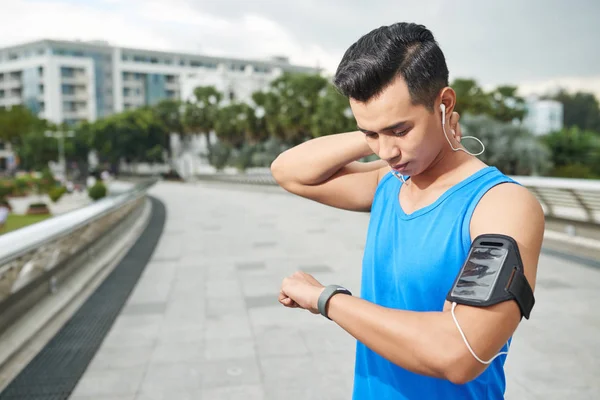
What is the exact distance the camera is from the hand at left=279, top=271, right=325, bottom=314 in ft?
4.10

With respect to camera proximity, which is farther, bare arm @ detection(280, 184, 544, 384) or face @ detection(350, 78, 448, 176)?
face @ detection(350, 78, 448, 176)

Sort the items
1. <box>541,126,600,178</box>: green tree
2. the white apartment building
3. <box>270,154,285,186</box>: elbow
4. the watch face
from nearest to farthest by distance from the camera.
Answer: the watch face
<box>270,154,285,186</box>: elbow
<box>541,126,600,178</box>: green tree
the white apartment building

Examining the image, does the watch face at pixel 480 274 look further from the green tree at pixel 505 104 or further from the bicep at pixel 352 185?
the green tree at pixel 505 104

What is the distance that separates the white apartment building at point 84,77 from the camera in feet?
273

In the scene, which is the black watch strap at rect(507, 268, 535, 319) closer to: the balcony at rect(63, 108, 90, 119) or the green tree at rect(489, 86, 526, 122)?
the green tree at rect(489, 86, 526, 122)

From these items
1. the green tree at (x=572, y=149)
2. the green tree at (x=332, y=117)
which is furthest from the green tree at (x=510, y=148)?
the green tree at (x=332, y=117)

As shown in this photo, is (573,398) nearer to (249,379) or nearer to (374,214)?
(249,379)

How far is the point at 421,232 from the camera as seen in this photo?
123 cm

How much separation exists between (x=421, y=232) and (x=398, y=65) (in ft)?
1.16

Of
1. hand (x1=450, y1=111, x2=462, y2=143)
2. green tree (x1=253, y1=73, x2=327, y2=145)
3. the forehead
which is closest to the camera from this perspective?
the forehead

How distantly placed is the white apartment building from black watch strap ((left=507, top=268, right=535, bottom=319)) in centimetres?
7863

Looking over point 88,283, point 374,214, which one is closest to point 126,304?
point 88,283

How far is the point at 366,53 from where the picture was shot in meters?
1.19

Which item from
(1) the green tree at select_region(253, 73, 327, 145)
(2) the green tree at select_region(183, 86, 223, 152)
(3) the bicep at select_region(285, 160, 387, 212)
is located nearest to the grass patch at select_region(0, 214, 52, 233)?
(1) the green tree at select_region(253, 73, 327, 145)
